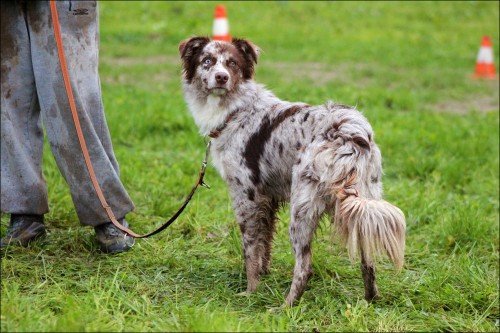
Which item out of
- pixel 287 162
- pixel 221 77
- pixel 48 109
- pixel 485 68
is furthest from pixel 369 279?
pixel 485 68

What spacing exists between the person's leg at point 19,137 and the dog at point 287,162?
91cm

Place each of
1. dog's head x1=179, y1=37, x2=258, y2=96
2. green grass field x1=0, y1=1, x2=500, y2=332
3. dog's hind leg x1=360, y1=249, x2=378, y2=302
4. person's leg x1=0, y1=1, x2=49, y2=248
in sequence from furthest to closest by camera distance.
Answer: person's leg x1=0, y1=1, x2=49, y2=248 → dog's head x1=179, y1=37, x2=258, y2=96 → dog's hind leg x1=360, y1=249, x2=378, y2=302 → green grass field x1=0, y1=1, x2=500, y2=332

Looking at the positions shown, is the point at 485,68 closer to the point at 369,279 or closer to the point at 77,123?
the point at 369,279

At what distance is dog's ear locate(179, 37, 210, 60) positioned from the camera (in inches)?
160

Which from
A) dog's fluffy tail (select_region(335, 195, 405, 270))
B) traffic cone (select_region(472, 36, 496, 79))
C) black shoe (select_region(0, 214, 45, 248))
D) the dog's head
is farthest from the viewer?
traffic cone (select_region(472, 36, 496, 79))

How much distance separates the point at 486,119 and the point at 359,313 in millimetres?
5369

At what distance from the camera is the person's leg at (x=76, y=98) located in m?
3.98

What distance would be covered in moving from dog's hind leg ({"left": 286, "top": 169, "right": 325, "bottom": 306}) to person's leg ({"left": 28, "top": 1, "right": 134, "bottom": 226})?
1295 millimetres

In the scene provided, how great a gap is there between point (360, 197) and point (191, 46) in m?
1.40

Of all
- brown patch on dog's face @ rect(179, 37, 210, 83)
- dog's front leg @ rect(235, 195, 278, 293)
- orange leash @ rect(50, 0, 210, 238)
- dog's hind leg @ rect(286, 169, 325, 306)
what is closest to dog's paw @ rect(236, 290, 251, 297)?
dog's front leg @ rect(235, 195, 278, 293)

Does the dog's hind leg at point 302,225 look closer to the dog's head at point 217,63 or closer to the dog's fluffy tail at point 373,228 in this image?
the dog's fluffy tail at point 373,228

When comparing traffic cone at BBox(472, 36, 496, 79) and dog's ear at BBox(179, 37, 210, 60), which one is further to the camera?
traffic cone at BBox(472, 36, 496, 79)

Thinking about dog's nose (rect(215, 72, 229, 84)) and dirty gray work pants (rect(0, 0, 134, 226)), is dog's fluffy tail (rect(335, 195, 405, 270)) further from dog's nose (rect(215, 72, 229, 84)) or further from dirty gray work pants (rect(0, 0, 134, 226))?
dirty gray work pants (rect(0, 0, 134, 226))

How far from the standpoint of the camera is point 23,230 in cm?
434
